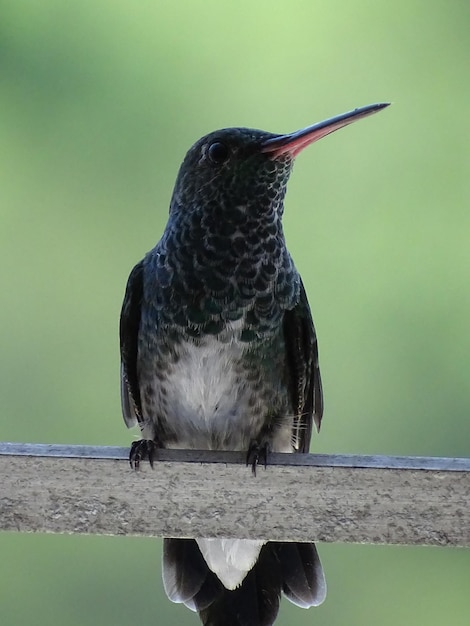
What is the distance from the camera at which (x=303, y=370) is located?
161cm

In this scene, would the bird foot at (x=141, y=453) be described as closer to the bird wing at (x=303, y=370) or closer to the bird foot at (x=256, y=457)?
the bird foot at (x=256, y=457)

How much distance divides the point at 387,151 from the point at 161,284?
109cm

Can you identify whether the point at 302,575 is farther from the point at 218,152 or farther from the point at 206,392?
the point at 218,152

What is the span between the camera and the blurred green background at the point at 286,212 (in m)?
2.32

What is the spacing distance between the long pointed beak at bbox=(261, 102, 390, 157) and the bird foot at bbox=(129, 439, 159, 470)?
48 centimetres

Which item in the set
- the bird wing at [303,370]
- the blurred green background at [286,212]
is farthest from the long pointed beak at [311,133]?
the blurred green background at [286,212]

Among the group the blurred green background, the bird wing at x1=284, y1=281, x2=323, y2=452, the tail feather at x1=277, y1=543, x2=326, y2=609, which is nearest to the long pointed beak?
the bird wing at x1=284, y1=281, x2=323, y2=452

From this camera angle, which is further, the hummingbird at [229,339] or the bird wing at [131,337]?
the bird wing at [131,337]

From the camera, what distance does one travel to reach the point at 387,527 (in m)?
1.17

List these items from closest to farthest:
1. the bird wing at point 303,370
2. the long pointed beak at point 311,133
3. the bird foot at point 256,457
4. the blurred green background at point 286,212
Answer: the bird foot at point 256,457 → the long pointed beak at point 311,133 → the bird wing at point 303,370 → the blurred green background at point 286,212

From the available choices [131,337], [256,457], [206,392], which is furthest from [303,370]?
[256,457]

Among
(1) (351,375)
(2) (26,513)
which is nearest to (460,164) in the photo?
(1) (351,375)

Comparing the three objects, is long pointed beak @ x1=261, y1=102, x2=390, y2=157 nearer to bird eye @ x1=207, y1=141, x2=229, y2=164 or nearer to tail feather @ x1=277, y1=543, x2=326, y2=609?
bird eye @ x1=207, y1=141, x2=229, y2=164

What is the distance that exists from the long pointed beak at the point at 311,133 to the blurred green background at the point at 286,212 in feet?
2.76
